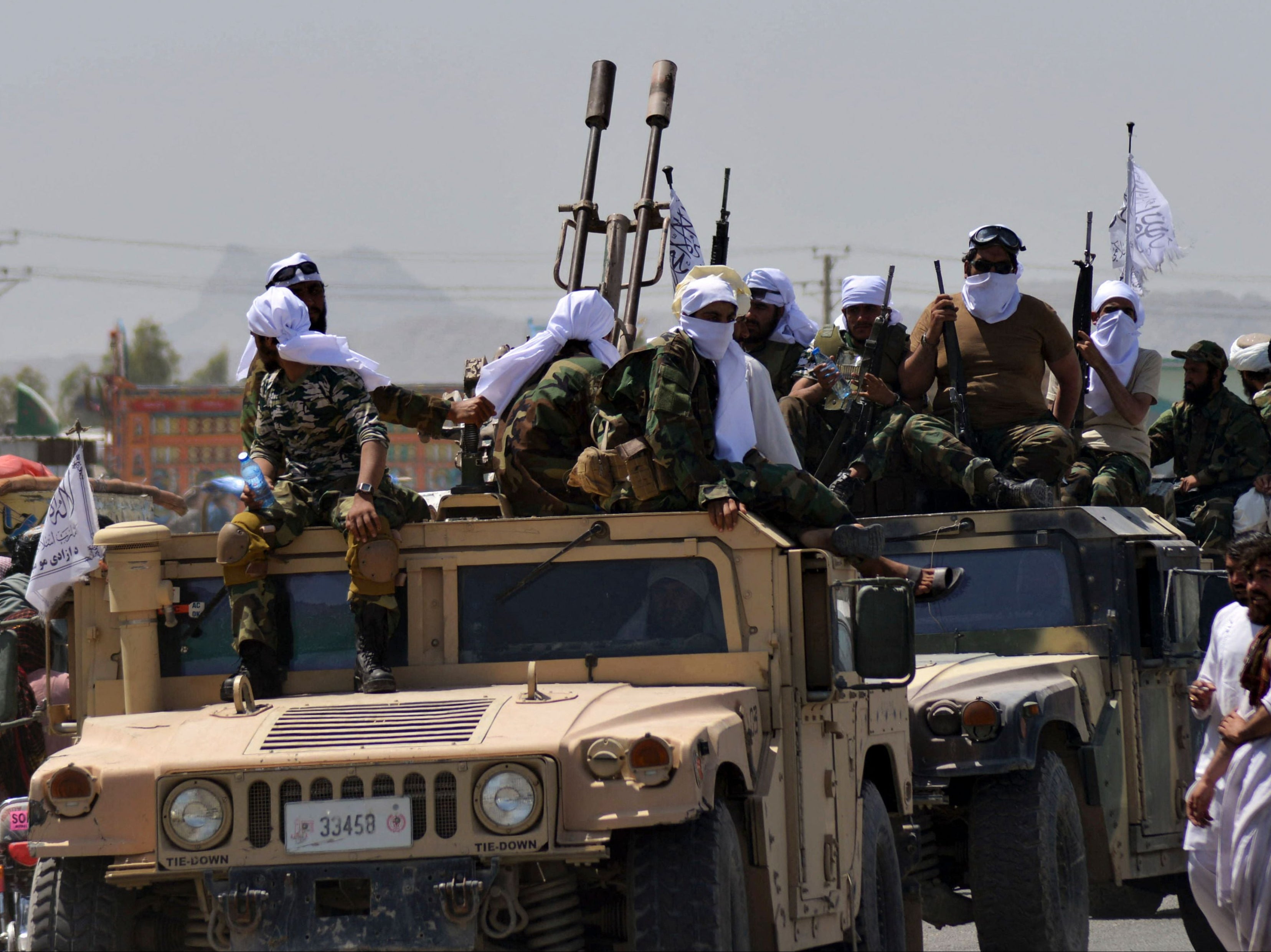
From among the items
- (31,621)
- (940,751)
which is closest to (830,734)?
(940,751)

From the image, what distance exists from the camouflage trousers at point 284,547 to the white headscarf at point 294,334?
0.54 meters

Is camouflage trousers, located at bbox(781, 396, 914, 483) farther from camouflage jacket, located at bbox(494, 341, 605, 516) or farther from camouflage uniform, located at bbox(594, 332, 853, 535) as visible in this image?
camouflage uniform, located at bbox(594, 332, 853, 535)

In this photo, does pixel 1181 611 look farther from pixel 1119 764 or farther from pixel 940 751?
pixel 940 751

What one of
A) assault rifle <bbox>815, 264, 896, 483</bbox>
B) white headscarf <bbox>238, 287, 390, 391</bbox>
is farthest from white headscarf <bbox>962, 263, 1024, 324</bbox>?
white headscarf <bbox>238, 287, 390, 391</bbox>

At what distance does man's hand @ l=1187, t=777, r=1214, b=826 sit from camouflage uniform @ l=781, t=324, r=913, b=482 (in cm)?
347

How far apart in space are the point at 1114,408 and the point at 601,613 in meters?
5.67

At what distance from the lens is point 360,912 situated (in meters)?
5.43

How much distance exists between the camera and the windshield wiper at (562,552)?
6398 mm

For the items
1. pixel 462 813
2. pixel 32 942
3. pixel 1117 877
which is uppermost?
pixel 462 813

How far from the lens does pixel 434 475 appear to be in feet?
141

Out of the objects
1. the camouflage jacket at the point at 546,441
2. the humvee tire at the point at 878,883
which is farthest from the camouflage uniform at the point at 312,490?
the humvee tire at the point at 878,883

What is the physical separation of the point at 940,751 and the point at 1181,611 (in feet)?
5.33

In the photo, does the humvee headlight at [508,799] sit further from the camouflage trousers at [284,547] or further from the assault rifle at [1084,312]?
the assault rifle at [1084,312]

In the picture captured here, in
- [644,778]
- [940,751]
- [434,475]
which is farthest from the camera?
[434,475]
